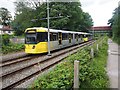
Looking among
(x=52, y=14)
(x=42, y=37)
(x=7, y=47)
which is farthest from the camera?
(x=52, y=14)

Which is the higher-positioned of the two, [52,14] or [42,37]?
[52,14]

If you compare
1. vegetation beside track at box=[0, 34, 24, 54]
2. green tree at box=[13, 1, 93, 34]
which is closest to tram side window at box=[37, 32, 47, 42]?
vegetation beside track at box=[0, 34, 24, 54]

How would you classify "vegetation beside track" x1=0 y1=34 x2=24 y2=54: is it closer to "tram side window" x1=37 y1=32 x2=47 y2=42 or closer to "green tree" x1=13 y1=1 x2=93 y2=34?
"tram side window" x1=37 y1=32 x2=47 y2=42

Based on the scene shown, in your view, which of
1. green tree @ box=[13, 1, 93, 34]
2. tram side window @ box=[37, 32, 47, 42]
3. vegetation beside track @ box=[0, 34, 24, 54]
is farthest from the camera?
green tree @ box=[13, 1, 93, 34]

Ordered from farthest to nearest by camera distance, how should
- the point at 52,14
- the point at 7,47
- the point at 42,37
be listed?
the point at 52,14
the point at 7,47
the point at 42,37

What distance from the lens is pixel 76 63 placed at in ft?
18.4

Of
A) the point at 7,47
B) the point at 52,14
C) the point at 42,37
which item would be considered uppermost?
the point at 52,14

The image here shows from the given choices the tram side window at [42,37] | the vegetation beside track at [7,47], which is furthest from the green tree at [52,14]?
the tram side window at [42,37]

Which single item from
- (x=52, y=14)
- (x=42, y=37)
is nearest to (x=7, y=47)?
(x=42, y=37)

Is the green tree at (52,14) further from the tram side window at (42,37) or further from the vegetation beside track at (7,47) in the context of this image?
the tram side window at (42,37)

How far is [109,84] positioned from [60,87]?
10.00 feet

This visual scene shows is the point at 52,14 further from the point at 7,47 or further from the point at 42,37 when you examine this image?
the point at 42,37

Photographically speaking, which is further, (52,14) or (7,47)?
(52,14)

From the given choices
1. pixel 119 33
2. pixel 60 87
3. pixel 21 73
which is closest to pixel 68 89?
pixel 60 87
